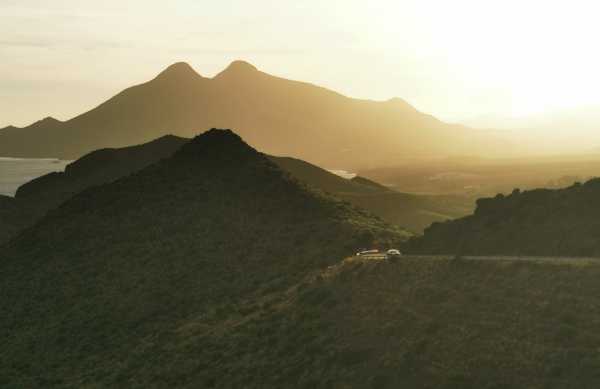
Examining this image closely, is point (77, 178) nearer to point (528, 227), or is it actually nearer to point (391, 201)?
point (391, 201)

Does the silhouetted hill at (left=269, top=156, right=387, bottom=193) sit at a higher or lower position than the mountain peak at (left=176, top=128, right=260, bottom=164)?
lower

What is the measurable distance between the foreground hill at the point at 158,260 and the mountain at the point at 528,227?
10.0m

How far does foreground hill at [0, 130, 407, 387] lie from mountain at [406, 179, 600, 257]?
32.9 feet

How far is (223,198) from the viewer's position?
262ft

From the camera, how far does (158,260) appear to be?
68.7 metres

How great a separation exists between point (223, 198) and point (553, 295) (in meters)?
48.8

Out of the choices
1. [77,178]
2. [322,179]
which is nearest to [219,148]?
[322,179]

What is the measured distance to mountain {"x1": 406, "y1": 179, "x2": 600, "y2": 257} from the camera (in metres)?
44.6

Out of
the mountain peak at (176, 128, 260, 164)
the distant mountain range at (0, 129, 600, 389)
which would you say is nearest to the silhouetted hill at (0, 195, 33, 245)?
the distant mountain range at (0, 129, 600, 389)

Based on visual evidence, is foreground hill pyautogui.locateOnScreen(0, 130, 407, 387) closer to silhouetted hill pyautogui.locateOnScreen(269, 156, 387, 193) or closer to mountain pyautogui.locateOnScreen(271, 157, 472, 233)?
mountain pyautogui.locateOnScreen(271, 157, 472, 233)

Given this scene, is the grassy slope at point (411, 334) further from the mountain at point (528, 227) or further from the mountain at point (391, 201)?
the mountain at point (391, 201)

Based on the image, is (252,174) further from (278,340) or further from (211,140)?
(278,340)

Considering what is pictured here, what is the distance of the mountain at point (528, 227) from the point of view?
44.6m

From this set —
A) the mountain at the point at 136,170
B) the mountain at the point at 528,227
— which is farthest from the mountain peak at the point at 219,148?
the mountain at the point at 528,227
